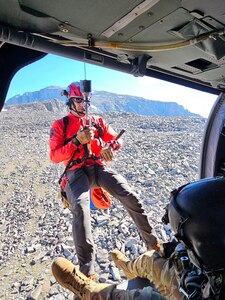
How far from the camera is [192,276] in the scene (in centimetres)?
121

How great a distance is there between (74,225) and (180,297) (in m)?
0.97

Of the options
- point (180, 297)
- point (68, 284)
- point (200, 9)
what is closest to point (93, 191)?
point (68, 284)

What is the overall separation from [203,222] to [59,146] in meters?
1.56

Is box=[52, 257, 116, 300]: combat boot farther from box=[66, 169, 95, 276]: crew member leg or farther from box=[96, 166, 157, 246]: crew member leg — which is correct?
box=[96, 166, 157, 246]: crew member leg

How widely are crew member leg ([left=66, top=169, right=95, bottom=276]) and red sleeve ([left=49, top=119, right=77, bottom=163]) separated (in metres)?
0.15

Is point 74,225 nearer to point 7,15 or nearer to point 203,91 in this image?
point 7,15

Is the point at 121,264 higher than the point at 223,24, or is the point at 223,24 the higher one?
the point at 223,24

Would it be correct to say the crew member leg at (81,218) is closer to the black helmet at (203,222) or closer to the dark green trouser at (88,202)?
the dark green trouser at (88,202)

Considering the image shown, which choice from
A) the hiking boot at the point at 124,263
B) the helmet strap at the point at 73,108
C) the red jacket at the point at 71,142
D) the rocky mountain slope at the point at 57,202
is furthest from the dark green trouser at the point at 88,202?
the rocky mountain slope at the point at 57,202

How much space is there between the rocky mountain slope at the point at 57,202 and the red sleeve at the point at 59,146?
5.86 ft

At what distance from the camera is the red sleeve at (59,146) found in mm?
2408

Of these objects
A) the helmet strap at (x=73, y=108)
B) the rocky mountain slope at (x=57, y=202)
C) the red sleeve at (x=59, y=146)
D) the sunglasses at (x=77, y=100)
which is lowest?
the rocky mountain slope at (x=57, y=202)

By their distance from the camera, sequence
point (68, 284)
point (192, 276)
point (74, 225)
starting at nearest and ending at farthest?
1. point (192, 276)
2. point (68, 284)
3. point (74, 225)

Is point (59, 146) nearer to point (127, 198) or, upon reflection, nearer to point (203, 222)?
point (127, 198)
